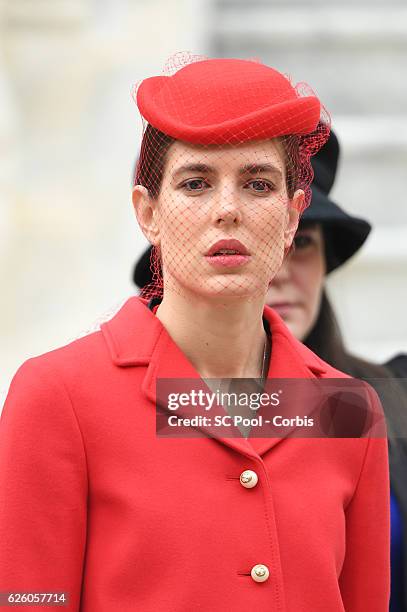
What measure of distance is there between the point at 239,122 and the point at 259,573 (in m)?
0.73

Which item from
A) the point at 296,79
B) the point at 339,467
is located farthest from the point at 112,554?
the point at 296,79

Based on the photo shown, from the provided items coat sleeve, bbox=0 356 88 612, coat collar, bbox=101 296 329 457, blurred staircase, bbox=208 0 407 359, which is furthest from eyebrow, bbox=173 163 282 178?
blurred staircase, bbox=208 0 407 359

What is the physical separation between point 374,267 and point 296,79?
1021 mm

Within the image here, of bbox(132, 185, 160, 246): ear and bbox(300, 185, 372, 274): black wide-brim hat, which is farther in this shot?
bbox(300, 185, 372, 274): black wide-brim hat

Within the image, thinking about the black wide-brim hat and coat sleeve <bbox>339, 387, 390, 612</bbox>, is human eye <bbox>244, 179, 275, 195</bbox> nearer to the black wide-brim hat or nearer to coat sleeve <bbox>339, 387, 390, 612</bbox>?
coat sleeve <bbox>339, 387, 390, 612</bbox>

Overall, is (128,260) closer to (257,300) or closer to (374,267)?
(374,267)

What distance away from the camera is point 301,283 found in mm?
3441

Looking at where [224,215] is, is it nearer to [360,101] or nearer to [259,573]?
[259,573]

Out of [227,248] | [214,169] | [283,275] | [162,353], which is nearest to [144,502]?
[162,353]

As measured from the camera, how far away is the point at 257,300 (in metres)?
2.12

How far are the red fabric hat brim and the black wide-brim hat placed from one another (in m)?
1.15

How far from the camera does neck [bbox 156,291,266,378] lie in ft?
6.89

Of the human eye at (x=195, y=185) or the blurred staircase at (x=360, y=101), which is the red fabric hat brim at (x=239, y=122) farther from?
the blurred staircase at (x=360, y=101)

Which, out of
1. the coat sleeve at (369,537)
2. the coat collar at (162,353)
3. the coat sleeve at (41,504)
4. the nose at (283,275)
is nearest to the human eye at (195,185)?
the coat collar at (162,353)
